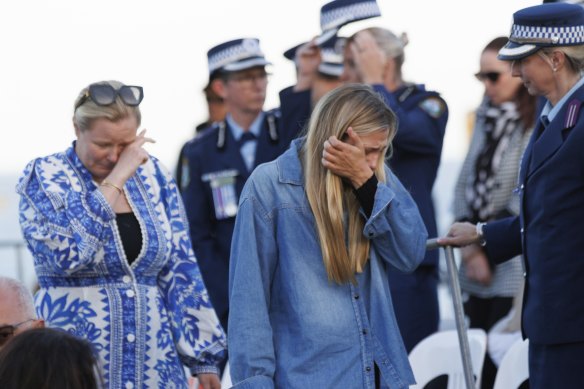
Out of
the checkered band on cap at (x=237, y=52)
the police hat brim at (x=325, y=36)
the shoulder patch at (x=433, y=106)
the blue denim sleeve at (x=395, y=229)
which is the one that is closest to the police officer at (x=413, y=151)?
the shoulder patch at (x=433, y=106)

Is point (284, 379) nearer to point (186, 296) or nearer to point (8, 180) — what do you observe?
point (186, 296)

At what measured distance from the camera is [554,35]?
4.77 meters

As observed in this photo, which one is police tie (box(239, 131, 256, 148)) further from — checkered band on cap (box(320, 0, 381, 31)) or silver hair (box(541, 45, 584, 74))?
silver hair (box(541, 45, 584, 74))

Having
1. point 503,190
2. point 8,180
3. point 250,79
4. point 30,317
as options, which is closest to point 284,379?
point 30,317

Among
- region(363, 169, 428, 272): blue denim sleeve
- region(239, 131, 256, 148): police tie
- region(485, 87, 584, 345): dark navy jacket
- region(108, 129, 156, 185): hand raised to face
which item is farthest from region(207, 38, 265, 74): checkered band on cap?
region(363, 169, 428, 272): blue denim sleeve

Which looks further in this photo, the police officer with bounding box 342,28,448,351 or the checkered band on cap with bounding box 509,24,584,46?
the police officer with bounding box 342,28,448,351

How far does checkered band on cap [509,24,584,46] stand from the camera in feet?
15.6

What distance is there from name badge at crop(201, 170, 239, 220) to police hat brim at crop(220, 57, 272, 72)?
0.60m

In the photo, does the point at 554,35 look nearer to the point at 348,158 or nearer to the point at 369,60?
the point at 348,158

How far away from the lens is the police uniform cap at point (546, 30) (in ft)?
15.7

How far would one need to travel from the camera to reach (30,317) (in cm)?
442

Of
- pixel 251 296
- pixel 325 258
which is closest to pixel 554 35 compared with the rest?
pixel 325 258

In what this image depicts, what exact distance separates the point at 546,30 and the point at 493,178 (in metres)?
2.21

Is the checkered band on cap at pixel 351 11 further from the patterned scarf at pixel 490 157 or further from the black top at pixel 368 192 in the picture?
the black top at pixel 368 192
